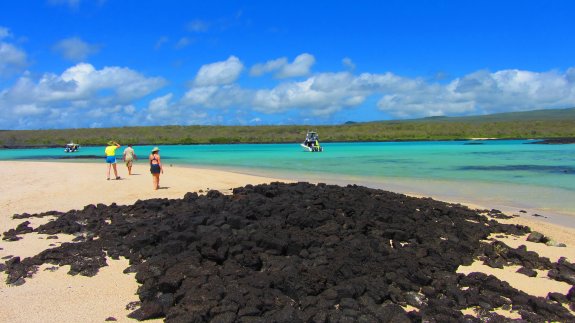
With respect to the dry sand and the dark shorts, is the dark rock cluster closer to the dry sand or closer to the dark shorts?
the dry sand

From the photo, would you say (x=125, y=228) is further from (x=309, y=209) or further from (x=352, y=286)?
(x=352, y=286)

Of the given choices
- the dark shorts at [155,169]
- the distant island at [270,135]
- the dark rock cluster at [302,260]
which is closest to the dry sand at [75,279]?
the dark rock cluster at [302,260]

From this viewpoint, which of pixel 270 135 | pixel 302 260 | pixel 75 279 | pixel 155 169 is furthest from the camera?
pixel 270 135

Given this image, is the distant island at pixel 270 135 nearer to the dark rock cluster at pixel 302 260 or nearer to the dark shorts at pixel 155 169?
the dark shorts at pixel 155 169

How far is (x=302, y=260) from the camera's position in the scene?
7020mm

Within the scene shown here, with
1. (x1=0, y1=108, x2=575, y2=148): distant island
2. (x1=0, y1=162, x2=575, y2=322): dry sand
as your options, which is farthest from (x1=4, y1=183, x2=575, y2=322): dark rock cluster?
(x1=0, y1=108, x2=575, y2=148): distant island

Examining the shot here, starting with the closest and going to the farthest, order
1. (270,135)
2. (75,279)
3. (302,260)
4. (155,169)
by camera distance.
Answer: (75,279) → (302,260) → (155,169) → (270,135)

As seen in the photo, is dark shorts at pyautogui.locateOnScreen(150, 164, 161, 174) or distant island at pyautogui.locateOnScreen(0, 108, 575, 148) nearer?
dark shorts at pyautogui.locateOnScreen(150, 164, 161, 174)

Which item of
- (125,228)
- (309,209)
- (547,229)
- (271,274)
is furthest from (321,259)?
(547,229)

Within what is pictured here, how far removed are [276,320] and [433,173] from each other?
831 inches

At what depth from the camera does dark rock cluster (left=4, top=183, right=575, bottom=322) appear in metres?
5.55

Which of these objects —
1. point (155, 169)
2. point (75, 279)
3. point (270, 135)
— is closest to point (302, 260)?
point (75, 279)

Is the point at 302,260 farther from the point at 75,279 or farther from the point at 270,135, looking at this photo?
the point at 270,135

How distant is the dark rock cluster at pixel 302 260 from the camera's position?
555 cm
